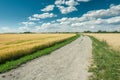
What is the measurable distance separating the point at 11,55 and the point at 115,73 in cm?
1016

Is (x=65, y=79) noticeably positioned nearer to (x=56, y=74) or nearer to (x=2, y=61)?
(x=56, y=74)

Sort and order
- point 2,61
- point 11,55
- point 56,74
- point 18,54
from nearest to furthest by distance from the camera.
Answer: point 56,74
point 2,61
point 11,55
point 18,54

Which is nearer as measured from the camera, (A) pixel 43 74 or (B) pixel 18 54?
(A) pixel 43 74

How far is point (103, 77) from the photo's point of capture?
9859mm

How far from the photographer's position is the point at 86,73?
432 inches

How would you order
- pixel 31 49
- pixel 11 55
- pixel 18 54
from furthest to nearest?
pixel 31 49, pixel 18 54, pixel 11 55

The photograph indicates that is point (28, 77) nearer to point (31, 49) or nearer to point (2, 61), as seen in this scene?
point (2, 61)

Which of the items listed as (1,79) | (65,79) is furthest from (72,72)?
(1,79)

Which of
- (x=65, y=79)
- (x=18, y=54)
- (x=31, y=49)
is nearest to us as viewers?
(x=65, y=79)

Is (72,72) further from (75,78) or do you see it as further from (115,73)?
(115,73)

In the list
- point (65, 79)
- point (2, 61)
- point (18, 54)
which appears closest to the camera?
point (65, 79)

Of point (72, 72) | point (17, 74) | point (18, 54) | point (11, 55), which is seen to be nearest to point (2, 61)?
point (11, 55)

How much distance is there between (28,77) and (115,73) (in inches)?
211

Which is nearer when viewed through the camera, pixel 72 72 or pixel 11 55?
pixel 72 72
